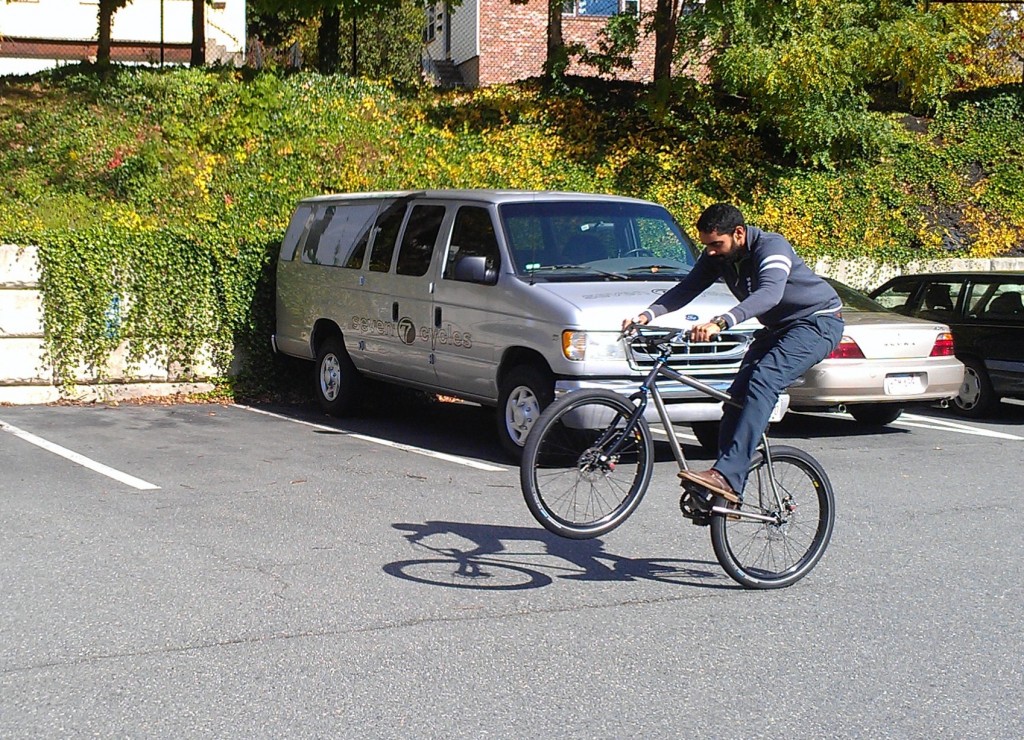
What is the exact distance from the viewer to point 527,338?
10227 millimetres

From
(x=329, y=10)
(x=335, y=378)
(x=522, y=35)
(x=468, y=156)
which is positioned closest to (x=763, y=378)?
(x=335, y=378)

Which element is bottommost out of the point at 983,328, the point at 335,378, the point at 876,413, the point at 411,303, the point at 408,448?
the point at 408,448

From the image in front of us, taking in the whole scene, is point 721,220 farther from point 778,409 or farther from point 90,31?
point 90,31

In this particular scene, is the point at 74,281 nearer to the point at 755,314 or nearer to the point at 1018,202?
the point at 755,314

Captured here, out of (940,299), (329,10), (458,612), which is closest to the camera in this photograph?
(458,612)

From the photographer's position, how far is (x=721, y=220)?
662 centimetres

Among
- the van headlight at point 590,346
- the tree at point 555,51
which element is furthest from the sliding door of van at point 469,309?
Result: the tree at point 555,51

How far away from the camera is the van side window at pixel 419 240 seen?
1169 cm

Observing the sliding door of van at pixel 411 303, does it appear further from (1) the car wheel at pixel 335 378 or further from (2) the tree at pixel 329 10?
(2) the tree at pixel 329 10

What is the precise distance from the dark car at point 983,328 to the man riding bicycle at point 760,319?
7.43m

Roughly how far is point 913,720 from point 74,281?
10.7 meters

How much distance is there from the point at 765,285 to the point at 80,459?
5.95m

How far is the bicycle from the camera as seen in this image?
6562mm

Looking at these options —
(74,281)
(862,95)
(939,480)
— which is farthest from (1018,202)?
(74,281)
